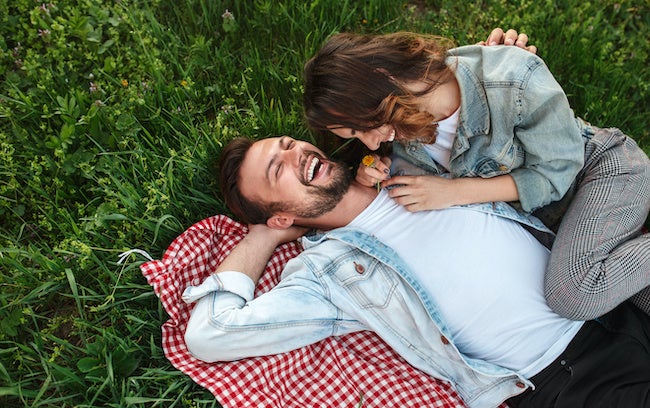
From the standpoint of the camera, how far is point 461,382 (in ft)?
9.66

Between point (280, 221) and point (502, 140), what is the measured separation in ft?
4.01

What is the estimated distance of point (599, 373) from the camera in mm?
2793

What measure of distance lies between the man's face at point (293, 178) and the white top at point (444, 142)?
47cm

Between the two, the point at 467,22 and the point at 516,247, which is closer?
the point at 516,247

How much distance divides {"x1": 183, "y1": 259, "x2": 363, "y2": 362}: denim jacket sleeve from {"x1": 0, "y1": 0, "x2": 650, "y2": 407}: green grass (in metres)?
0.25

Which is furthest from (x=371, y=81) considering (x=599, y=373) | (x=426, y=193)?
(x=599, y=373)

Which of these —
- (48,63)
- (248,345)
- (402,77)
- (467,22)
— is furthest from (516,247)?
(48,63)

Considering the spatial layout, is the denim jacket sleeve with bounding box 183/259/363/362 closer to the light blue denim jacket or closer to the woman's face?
the woman's face

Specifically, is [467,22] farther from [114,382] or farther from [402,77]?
[114,382]

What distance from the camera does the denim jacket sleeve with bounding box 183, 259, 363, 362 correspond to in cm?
277

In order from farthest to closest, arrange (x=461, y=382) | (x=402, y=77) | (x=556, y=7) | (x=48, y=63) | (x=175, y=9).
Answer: (x=556, y=7)
(x=175, y=9)
(x=48, y=63)
(x=461, y=382)
(x=402, y=77)

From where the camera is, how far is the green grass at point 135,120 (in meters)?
2.89

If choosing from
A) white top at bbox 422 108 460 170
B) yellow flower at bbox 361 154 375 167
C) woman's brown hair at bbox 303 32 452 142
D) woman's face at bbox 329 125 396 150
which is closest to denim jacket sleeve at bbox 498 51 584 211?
white top at bbox 422 108 460 170

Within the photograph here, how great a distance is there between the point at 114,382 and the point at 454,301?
5.49 feet
